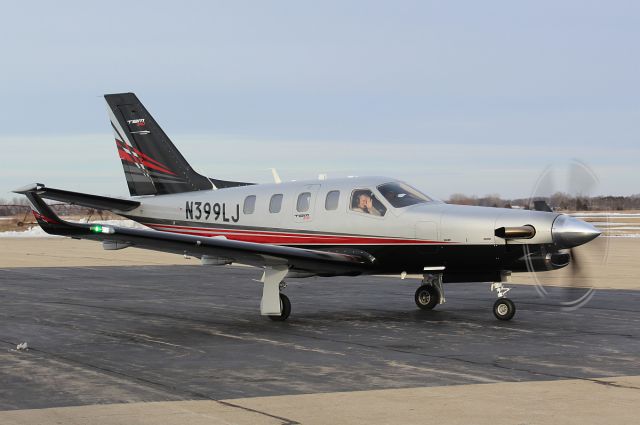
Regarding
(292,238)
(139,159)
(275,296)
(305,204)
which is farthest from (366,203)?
(139,159)

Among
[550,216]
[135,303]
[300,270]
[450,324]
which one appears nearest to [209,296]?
[135,303]

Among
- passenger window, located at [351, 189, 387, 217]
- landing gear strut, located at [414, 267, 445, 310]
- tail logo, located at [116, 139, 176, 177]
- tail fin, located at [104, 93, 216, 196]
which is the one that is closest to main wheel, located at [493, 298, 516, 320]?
landing gear strut, located at [414, 267, 445, 310]

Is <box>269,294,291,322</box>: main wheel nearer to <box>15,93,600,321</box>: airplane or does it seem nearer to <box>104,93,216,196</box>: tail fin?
<box>15,93,600,321</box>: airplane

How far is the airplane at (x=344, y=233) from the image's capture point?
1434 cm

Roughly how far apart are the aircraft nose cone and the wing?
3.43 meters

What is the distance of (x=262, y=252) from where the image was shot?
48.1 feet

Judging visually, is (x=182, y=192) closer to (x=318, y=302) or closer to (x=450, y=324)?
(x=318, y=302)

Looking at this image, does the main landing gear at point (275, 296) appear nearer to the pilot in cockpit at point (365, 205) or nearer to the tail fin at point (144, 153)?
the pilot in cockpit at point (365, 205)

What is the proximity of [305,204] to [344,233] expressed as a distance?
109 cm

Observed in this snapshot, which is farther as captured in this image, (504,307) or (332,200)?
(332,200)

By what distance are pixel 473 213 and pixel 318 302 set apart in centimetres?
522

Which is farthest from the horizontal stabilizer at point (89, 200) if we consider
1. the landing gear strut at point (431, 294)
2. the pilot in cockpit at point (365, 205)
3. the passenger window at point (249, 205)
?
the landing gear strut at point (431, 294)

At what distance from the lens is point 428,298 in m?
17.1

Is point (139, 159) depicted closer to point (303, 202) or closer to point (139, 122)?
point (139, 122)
